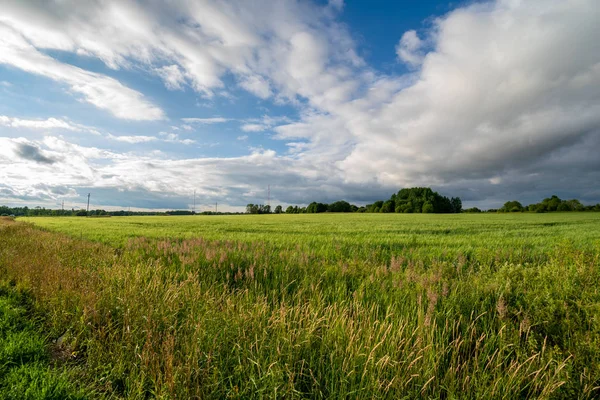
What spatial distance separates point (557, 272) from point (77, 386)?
905 centimetres

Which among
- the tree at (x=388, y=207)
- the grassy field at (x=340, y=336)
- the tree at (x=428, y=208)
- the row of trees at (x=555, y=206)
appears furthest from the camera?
the tree at (x=388, y=207)

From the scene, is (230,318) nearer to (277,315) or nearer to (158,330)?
(277,315)

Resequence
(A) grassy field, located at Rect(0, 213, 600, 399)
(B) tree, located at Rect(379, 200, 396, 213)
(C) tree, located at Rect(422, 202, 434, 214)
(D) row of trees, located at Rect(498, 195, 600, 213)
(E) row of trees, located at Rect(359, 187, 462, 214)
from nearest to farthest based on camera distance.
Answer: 1. (A) grassy field, located at Rect(0, 213, 600, 399)
2. (D) row of trees, located at Rect(498, 195, 600, 213)
3. (C) tree, located at Rect(422, 202, 434, 214)
4. (E) row of trees, located at Rect(359, 187, 462, 214)
5. (B) tree, located at Rect(379, 200, 396, 213)

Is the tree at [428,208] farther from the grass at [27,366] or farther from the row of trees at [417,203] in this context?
the grass at [27,366]

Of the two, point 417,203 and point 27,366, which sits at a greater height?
point 417,203

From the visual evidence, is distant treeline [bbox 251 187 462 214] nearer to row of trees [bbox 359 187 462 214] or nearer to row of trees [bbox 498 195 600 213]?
row of trees [bbox 359 187 462 214]

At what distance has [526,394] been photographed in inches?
129

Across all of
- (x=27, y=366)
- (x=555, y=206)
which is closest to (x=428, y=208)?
(x=555, y=206)

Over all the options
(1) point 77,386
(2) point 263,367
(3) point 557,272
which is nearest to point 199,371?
(2) point 263,367

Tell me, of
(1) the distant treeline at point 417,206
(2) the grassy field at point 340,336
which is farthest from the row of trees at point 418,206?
(2) the grassy field at point 340,336

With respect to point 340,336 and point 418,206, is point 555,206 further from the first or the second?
point 340,336

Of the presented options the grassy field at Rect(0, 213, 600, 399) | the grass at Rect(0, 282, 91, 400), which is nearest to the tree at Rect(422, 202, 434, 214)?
the grassy field at Rect(0, 213, 600, 399)

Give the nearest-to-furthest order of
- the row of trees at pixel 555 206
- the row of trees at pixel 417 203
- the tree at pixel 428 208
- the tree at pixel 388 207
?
the row of trees at pixel 555 206
the tree at pixel 428 208
the row of trees at pixel 417 203
the tree at pixel 388 207

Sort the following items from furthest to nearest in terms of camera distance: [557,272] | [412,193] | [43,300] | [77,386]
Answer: [412,193] → [557,272] → [43,300] → [77,386]
